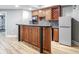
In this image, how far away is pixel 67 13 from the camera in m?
8.62

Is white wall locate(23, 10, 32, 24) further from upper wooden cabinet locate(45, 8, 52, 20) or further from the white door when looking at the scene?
the white door

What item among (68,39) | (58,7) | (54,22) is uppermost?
(58,7)

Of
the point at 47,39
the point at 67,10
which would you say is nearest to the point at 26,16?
the point at 67,10

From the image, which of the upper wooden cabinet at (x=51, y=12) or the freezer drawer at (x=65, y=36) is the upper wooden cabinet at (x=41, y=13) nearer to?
the upper wooden cabinet at (x=51, y=12)

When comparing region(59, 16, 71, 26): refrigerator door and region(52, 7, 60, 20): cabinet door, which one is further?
region(52, 7, 60, 20): cabinet door

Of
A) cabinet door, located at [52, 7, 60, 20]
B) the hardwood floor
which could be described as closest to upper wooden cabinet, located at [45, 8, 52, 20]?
cabinet door, located at [52, 7, 60, 20]

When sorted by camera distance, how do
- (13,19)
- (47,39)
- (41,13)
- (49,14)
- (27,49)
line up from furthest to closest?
(13,19) < (41,13) < (49,14) < (27,49) < (47,39)

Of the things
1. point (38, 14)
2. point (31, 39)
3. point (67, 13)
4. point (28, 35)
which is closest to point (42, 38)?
point (31, 39)

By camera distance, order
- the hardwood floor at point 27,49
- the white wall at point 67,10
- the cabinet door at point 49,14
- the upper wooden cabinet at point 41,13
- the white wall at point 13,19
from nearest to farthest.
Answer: the hardwood floor at point 27,49 < the white wall at point 67,10 < the cabinet door at point 49,14 < the upper wooden cabinet at point 41,13 < the white wall at point 13,19

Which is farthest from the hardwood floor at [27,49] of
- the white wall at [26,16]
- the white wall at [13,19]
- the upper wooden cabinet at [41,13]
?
the white wall at [26,16]

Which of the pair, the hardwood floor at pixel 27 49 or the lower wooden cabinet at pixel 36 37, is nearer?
A: the lower wooden cabinet at pixel 36 37

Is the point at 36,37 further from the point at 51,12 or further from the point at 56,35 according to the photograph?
the point at 51,12
